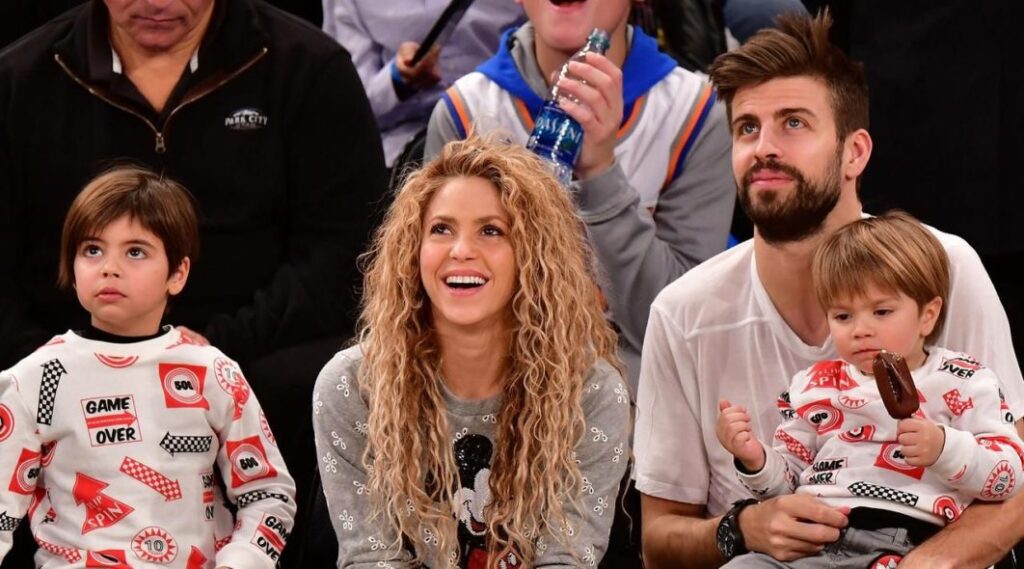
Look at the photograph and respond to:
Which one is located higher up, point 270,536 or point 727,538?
point 727,538

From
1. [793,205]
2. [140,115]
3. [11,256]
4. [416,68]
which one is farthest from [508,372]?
[416,68]

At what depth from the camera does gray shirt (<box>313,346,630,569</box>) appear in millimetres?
3242

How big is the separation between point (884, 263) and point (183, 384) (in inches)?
51.6

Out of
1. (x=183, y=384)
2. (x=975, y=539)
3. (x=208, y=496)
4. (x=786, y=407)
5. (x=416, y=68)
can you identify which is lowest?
(x=208, y=496)

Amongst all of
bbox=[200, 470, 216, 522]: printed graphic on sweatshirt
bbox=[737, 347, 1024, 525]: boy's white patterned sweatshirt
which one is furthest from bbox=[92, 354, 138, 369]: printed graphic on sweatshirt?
bbox=[737, 347, 1024, 525]: boy's white patterned sweatshirt

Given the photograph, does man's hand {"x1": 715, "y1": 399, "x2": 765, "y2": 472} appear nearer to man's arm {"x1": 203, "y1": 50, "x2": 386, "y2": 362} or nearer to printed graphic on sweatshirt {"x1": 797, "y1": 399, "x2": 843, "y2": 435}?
printed graphic on sweatshirt {"x1": 797, "y1": 399, "x2": 843, "y2": 435}

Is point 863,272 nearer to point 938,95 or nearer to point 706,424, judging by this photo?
point 706,424

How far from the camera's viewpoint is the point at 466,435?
10.8ft

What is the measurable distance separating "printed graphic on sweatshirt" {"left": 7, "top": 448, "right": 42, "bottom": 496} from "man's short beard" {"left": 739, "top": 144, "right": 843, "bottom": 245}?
56.5 inches

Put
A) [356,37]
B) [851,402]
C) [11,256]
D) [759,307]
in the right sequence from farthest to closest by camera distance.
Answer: [356,37]
[11,256]
[759,307]
[851,402]

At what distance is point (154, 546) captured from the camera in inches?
126

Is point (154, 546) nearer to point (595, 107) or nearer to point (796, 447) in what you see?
point (796, 447)

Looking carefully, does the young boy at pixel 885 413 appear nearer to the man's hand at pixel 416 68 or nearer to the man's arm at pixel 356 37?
the man's hand at pixel 416 68

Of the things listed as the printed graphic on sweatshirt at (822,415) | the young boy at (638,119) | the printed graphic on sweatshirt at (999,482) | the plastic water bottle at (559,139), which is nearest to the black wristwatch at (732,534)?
the printed graphic on sweatshirt at (822,415)
